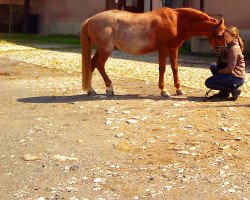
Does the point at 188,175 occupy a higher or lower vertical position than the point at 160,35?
lower

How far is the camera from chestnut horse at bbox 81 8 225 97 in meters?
9.04

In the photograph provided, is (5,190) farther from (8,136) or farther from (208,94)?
(208,94)

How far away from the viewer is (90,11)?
25.6 metres

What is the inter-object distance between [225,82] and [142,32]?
1.56 meters

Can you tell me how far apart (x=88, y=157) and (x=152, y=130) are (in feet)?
4.17

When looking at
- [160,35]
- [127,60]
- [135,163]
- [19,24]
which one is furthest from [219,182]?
[19,24]

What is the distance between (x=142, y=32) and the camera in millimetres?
9094

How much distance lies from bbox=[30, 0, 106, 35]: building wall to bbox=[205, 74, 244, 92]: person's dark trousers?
645 inches

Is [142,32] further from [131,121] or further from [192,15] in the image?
[131,121]

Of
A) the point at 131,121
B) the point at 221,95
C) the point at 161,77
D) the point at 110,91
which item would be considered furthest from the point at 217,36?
the point at 131,121

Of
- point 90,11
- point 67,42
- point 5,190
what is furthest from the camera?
point 90,11

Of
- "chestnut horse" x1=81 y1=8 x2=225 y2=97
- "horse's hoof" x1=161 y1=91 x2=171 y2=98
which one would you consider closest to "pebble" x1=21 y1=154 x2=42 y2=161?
"chestnut horse" x1=81 y1=8 x2=225 y2=97

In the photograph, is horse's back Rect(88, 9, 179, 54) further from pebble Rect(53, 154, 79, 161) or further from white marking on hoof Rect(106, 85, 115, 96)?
pebble Rect(53, 154, 79, 161)

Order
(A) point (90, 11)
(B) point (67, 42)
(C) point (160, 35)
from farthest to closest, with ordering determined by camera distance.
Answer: (A) point (90, 11) < (B) point (67, 42) < (C) point (160, 35)
